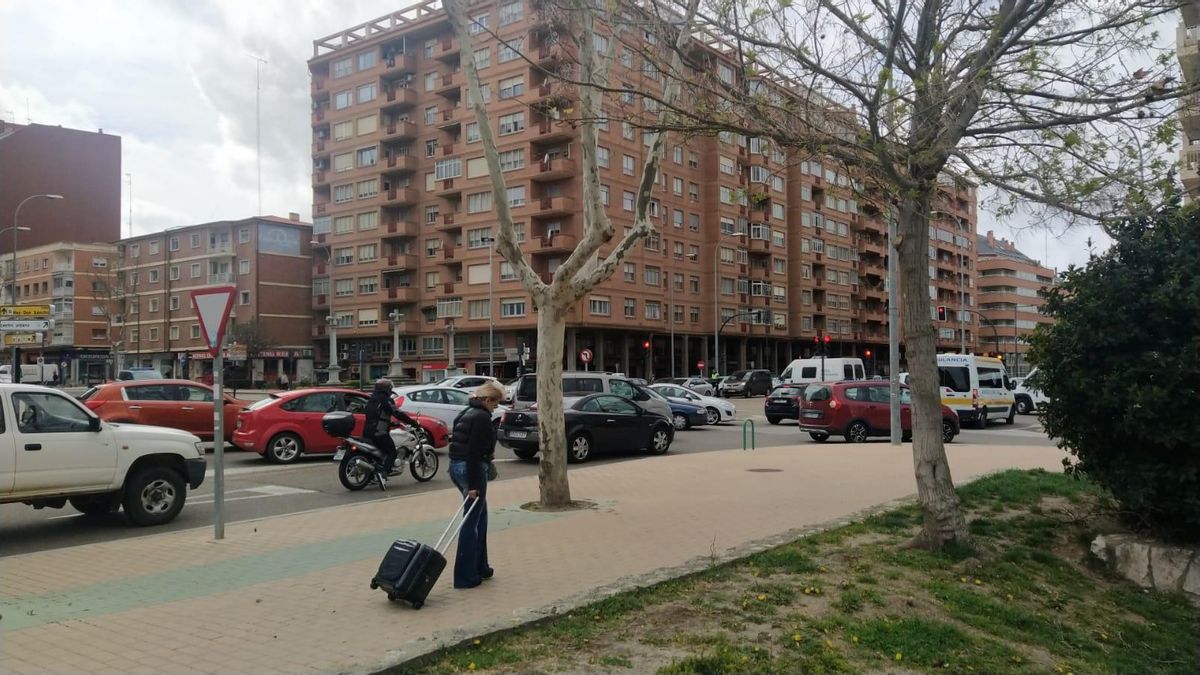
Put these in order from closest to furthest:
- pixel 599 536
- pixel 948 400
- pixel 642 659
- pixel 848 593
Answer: pixel 642 659, pixel 848 593, pixel 599 536, pixel 948 400

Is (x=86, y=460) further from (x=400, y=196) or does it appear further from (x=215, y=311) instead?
(x=400, y=196)

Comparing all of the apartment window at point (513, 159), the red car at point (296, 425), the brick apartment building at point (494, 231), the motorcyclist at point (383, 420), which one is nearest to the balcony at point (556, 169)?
the brick apartment building at point (494, 231)

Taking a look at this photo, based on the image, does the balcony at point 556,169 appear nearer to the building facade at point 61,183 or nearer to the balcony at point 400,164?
the balcony at point 400,164

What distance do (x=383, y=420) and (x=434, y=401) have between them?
279 inches

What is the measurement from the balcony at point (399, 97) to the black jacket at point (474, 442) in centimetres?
6315

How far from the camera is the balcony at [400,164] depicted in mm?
65000

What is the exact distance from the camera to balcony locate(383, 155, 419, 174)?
65.0 metres

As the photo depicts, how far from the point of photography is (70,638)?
16.8 ft

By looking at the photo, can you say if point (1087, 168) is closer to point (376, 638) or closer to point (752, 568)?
point (752, 568)

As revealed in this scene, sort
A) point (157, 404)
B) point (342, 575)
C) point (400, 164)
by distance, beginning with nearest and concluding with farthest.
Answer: point (342, 575) < point (157, 404) < point (400, 164)

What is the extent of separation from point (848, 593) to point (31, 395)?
26.8 feet

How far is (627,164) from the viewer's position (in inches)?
2280

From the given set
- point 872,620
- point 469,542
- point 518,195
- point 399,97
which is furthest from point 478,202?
point 872,620

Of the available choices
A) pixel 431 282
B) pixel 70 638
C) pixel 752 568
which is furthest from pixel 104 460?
pixel 431 282
